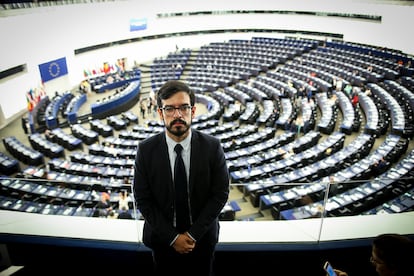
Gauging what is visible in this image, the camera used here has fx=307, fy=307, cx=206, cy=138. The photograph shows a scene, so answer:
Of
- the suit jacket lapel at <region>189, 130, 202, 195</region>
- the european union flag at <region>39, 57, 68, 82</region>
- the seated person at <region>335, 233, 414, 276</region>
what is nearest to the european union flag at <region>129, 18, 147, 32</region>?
the european union flag at <region>39, 57, 68, 82</region>

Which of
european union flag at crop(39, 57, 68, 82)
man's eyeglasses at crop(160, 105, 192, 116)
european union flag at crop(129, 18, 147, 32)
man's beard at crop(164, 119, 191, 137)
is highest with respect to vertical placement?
man's eyeglasses at crop(160, 105, 192, 116)

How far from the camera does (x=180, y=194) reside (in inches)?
84.0

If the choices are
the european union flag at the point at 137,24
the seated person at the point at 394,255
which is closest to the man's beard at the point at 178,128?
the seated person at the point at 394,255

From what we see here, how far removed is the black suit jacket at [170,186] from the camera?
2115 mm

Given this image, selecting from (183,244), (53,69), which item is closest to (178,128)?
(183,244)

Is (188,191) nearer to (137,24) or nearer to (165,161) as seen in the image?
(165,161)

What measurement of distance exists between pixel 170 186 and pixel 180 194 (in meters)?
0.09

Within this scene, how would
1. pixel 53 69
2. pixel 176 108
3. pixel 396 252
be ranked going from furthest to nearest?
1. pixel 53 69
2. pixel 176 108
3. pixel 396 252

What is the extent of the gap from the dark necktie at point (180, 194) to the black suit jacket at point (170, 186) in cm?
4

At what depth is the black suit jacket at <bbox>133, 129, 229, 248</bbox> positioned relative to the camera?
2.12 metres

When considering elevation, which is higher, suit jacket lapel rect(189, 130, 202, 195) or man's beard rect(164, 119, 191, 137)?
man's beard rect(164, 119, 191, 137)

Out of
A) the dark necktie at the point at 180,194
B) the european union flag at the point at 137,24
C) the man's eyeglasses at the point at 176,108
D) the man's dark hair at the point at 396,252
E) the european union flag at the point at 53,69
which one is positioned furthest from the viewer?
the european union flag at the point at 137,24

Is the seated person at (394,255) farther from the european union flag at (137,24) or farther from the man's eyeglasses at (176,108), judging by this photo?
the european union flag at (137,24)

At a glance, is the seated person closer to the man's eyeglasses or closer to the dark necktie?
the dark necktie
